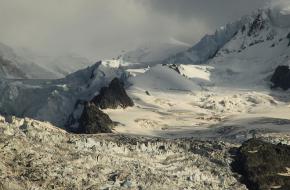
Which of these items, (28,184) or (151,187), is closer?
(28,184)

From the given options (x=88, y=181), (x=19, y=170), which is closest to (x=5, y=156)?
(x=19, y=170)

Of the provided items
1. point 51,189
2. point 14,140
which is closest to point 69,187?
point 51,189

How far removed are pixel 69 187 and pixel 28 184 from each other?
8646 mm

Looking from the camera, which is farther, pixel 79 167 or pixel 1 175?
pixel 79 167

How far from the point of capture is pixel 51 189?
615ft

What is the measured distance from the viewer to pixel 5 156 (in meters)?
194

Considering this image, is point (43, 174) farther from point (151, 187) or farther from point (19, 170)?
point (151, 187)

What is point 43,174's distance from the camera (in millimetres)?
190125

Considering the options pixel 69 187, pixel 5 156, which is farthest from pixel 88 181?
pixel 5 156

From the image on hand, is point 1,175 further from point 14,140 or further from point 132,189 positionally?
point 132,189

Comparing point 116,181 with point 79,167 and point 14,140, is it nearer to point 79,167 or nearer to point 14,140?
point 79,167

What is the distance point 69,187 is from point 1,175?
552 inches

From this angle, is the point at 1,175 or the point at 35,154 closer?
the point at 1,175

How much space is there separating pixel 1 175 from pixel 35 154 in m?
14.5
